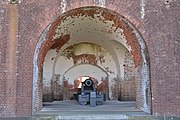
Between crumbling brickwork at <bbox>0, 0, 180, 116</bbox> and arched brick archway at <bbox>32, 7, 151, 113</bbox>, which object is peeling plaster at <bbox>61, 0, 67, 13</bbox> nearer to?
crumbling brickwork at <bbox>0, 0, 180, 116</bbox>

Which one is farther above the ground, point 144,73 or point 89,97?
point 144,73

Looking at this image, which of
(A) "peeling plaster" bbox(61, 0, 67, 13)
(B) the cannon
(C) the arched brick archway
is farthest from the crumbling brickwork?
(B) the cannon

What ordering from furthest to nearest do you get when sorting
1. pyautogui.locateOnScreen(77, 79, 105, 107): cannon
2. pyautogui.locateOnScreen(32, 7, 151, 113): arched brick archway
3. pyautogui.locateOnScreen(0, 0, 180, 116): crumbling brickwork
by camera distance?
1. pyautogui.locateOnScreen(77, 79, 105, 107): cannon
2. pyautogui.locateOnScreen(32, 7, 151, 113): arched brick archway
3. pyautogui.locateOnScreen(0, 0, 180, 116): crumbling brickwork

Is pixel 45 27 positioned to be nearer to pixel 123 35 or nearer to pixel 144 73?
pixel 123 35

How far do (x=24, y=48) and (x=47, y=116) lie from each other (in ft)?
7.42

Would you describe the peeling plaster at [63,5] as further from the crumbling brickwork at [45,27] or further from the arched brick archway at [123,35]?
the arched brick archway at [123,35]

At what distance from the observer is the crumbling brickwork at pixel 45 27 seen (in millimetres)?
7371

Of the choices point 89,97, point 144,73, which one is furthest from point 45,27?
point 89,97

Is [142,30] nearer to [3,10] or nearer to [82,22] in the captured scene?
[82,22]

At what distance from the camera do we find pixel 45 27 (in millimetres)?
7762

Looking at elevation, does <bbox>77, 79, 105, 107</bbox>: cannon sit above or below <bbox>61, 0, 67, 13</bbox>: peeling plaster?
below

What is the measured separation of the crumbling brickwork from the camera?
737 cm

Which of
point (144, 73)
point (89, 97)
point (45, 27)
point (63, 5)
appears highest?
point (63, 5)

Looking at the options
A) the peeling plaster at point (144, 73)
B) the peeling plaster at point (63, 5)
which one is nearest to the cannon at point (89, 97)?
the peeling plaster at point (144, 73)
